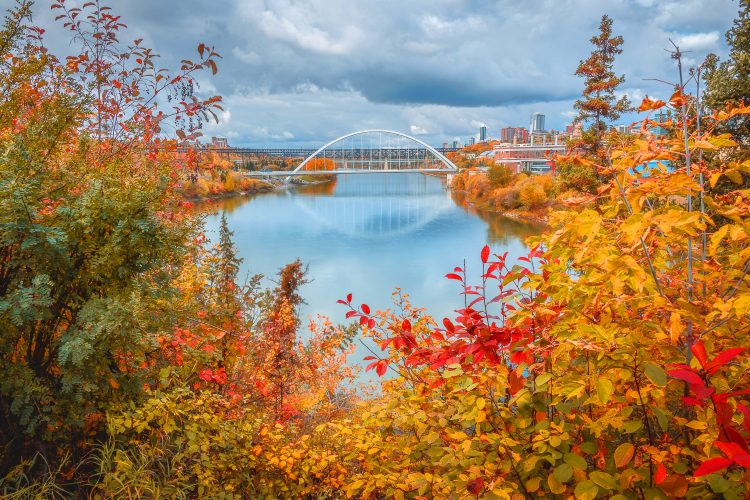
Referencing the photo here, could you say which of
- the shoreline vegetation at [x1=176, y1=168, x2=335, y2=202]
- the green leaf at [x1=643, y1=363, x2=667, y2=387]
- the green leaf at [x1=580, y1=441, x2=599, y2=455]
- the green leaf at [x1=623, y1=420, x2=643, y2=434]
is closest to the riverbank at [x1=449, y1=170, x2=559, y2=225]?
the shoreline vegetation at [x1=176, y1=168, x2=335, y2=202]

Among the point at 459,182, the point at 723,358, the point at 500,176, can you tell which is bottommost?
the point at 723,358

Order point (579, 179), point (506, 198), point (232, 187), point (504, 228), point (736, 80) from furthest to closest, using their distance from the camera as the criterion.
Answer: point (232, 187) < point (506, 198) < point (504, 228) < point (579, 179) < point (736, 80)

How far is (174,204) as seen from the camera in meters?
3.10

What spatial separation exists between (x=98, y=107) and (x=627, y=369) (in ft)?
11.4

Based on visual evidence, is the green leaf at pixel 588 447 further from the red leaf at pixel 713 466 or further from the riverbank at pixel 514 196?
the riverbank at pixel 514 196

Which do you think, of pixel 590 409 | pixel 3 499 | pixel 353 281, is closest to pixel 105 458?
pixel 3 499

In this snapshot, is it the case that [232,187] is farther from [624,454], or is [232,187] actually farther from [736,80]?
[624,454]

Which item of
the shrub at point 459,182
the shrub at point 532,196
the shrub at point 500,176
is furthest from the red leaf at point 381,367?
the shrub at point 459,182

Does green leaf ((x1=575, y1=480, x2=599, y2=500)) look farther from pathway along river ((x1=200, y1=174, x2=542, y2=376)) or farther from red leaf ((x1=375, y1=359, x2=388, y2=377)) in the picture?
pathway along river ((x1=200, y1=174, x2=542, y2=376))

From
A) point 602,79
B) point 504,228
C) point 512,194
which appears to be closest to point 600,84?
point 602,79

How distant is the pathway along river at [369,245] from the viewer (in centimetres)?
1368

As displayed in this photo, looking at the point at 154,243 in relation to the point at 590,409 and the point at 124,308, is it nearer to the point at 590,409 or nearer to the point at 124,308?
the point at 124,308

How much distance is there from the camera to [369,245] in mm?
22438

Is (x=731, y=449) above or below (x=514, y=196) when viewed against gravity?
above
